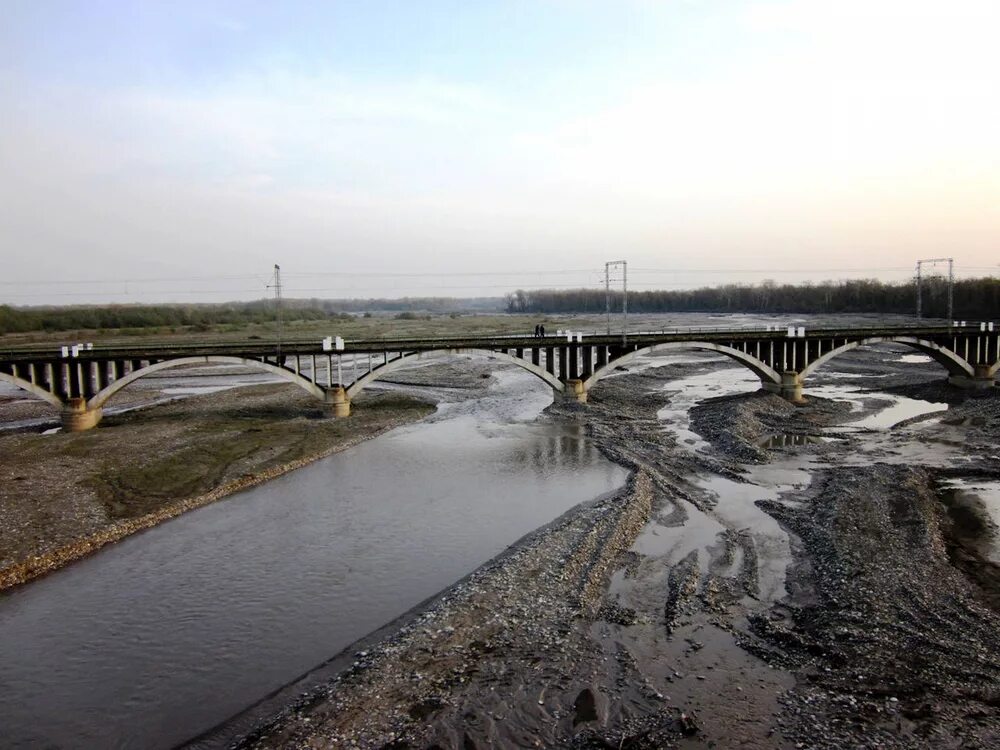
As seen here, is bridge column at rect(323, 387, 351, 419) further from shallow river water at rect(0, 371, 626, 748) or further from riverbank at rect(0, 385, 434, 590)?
shallow river water at rect(0, 371, 626, 748)

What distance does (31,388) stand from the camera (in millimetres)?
39938

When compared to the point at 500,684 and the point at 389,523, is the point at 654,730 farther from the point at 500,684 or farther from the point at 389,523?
the point at 389,523

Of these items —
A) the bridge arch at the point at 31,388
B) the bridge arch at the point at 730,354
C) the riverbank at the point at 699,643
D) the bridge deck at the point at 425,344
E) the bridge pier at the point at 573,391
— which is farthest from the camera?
the bridge arch at the point at 730,354

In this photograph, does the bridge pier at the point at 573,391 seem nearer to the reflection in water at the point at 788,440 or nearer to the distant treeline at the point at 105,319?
the reflection in water at the point at 788,440

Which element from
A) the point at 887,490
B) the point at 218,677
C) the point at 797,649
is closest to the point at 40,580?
the point at 218,677

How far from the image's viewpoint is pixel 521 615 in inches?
655

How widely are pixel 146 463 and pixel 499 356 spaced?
70.7ft

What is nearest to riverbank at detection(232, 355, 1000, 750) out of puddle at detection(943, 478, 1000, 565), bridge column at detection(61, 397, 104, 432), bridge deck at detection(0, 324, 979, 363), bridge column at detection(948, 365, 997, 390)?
puddle at detection(943, 478, 1000, 565)

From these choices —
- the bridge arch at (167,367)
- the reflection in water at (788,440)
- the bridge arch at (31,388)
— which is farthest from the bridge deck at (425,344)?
the reflection in water at (788,440)

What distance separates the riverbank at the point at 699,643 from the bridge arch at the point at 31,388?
105ft

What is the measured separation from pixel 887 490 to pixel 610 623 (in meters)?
15.2

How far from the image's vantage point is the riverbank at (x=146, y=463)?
22.2m

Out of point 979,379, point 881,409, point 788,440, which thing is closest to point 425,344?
point 788,440

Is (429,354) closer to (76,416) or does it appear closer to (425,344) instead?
(425,344)
